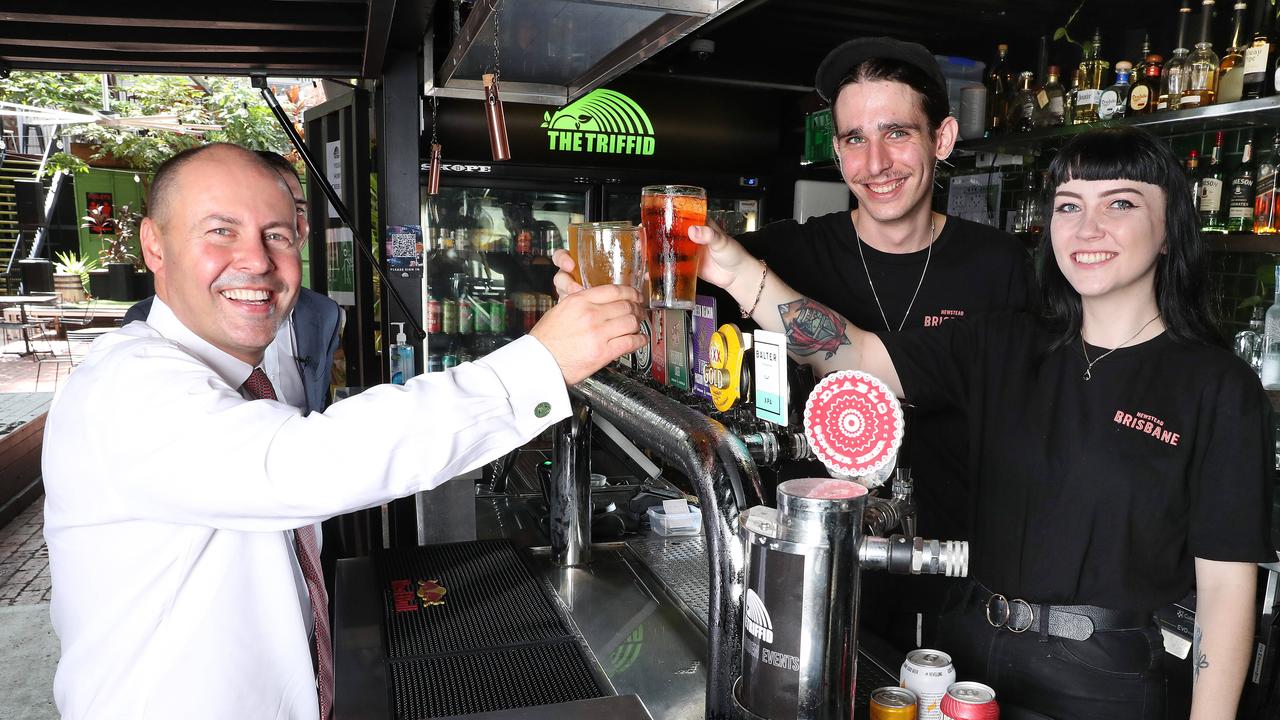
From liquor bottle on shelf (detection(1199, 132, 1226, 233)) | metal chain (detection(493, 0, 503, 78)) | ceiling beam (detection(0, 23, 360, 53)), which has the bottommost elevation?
liquor bottle on shelf (detection(1199, 132, 1226, 233))

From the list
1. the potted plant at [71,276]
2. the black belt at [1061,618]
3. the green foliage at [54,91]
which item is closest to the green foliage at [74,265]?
the potted plant at [71,276]

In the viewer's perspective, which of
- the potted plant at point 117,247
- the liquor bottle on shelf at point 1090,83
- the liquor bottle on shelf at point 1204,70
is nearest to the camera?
Answer: the liquor bottle on shelf at point 1204,70

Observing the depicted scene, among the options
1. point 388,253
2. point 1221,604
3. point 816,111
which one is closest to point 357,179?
point 388,253

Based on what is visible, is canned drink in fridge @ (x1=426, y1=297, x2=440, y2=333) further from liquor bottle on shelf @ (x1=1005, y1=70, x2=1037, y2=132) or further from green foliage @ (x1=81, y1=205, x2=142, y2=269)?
green foliage @ (x1=81, y1=205, x2=142, y2=269)

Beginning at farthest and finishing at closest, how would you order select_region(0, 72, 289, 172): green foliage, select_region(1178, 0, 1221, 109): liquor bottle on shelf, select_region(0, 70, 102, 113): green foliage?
select_region(0, 72, 289, 172): green foliage
select_region(0, 70, 102, 113): green foliage
select_region(1178, 0, 1221, 109): liquor bottle on shelf

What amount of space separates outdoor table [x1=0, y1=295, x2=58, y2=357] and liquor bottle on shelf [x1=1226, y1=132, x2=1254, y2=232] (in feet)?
28.7

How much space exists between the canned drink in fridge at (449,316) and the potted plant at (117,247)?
9.68 meters

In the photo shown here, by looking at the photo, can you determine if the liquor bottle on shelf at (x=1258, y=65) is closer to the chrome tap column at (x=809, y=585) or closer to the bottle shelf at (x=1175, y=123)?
the bottle shelf at (x=1175, y=123)

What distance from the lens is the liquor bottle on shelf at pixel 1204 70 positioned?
9.51 ft

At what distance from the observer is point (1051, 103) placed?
11.2ft

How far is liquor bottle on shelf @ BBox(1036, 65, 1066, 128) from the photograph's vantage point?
339cm

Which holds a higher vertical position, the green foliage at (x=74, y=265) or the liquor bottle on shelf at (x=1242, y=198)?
the liquor bottle on shelf at (x=1242, y=198)

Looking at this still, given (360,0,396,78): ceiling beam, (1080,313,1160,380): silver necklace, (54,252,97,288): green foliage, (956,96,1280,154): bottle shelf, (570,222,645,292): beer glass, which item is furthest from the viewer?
(54,252,97,288): green foliage

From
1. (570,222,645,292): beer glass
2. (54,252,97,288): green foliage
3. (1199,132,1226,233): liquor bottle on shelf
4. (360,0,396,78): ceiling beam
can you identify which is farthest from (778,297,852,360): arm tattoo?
(54,252,97,288): green foliage
